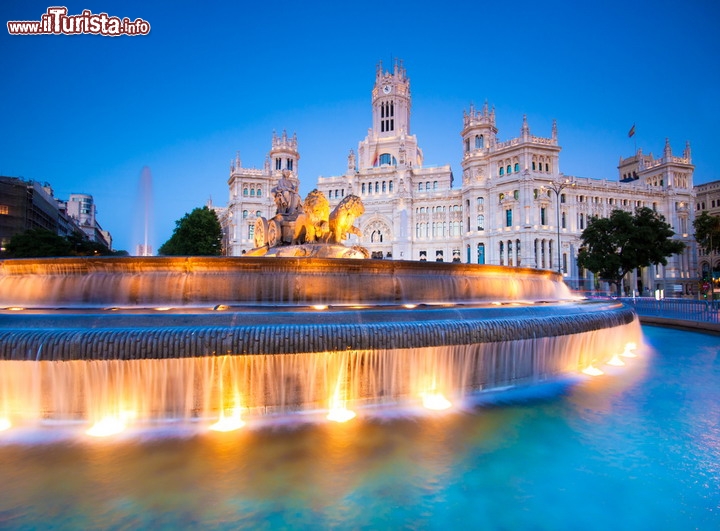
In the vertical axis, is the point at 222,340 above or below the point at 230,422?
above

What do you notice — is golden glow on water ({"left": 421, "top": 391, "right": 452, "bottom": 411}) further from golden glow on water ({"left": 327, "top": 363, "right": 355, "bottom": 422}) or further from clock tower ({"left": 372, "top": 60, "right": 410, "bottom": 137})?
clock tower ({"left": 372, "top": 60, "right": 410, "bottom": 137})

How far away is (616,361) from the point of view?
957 cm

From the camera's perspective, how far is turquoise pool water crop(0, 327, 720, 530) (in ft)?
11.4

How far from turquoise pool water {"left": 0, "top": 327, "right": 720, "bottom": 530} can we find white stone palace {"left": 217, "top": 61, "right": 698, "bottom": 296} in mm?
53472

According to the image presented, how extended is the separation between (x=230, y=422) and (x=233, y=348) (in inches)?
44.0

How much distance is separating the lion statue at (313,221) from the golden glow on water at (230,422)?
29.1ft

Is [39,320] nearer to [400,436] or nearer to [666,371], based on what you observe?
[400,436]

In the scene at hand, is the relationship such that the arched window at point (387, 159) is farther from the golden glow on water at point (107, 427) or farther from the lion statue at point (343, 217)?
the golden glow on water at point (107, 427)

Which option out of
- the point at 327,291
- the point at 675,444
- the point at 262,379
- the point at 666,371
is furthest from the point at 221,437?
the point at 666,371

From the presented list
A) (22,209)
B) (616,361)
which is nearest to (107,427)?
(616,361)

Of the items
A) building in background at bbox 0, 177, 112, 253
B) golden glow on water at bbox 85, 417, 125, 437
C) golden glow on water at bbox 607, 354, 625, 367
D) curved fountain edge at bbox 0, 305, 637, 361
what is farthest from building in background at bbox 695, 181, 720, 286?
building in background at bbox 0, 177, 112, 253

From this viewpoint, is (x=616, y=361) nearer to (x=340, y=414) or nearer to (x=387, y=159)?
(x=340, y=414)

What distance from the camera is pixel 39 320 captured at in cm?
623

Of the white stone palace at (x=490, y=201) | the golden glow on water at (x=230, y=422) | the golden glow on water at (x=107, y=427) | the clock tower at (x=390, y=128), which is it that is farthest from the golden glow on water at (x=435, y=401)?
the clock tower at (x=390, y=128)
